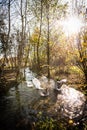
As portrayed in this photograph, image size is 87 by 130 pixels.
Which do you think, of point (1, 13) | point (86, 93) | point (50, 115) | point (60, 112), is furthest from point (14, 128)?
point (1, 13)

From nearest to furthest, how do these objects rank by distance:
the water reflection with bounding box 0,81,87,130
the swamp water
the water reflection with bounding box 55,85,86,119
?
the swamp water
the water reflection with bounding box 0,81,87,130
the water reflection with bounding box 55,85,86,119

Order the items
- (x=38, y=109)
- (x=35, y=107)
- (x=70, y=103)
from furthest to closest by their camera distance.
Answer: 1. (x=70, y=103)
2. (x=35, y=107)
3. (x=38, y=109)

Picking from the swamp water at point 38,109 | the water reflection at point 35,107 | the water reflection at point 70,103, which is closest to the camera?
the swamp water at point 38,109

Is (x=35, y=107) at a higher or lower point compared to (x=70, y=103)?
higher

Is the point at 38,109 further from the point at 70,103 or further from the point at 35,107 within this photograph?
the point at 70,103

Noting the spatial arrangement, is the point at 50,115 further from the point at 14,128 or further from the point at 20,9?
the point at 20,9

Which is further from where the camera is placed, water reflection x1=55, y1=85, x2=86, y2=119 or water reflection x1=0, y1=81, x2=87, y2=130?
water reflection x1=55, y1=85, x2=86, y2=119

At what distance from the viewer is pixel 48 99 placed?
52.2 ft

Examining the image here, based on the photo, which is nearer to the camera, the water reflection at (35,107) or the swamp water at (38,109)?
the swamp water at (38,109)

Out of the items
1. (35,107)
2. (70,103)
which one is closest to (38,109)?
(35,107)

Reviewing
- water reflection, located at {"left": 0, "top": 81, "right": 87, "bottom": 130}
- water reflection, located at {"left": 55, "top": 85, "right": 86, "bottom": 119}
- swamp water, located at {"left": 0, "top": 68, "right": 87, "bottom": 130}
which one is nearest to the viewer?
swamp water, located at {"left": 0, "top": 68, "right": 87, "bottom": 130}

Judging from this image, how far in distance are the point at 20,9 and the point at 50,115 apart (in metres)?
17.1

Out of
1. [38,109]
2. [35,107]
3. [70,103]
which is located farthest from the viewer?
[70,103]

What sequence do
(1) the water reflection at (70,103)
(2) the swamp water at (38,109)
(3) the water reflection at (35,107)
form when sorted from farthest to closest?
(1) the water reflection at (70,103) → (3) the water reflection at (35,107) → (2) the swamp water at (38,109)
